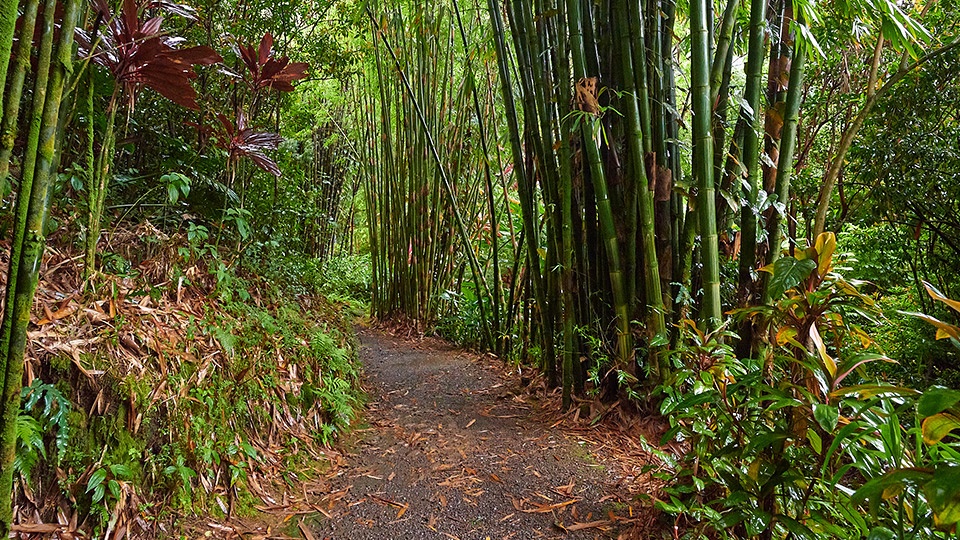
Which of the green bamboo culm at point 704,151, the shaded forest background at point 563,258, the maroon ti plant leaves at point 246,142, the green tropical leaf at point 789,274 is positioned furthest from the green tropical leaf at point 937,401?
the maroon ti plant leaves at point 246,142

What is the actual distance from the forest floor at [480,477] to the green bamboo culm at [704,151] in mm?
588

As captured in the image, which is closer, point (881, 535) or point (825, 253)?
point (881, 535)

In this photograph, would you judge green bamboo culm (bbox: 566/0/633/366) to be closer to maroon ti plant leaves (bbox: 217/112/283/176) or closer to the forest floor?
A: the forest floor

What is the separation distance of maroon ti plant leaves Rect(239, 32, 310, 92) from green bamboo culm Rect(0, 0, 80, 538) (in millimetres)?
1344

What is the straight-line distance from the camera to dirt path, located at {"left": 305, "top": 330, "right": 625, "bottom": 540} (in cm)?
135

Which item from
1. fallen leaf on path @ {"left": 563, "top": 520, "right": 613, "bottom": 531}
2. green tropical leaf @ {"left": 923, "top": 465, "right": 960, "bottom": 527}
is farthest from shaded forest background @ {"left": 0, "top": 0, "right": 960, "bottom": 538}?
fallen leaf on path @ {"left": 563, "top": 520, "right": 613, "bottom": 531}

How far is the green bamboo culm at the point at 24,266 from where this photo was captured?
76cm

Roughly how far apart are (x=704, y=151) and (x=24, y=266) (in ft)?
5.21

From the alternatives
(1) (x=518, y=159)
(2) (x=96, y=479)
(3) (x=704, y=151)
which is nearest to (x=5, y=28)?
(2) (x=96, y=479)

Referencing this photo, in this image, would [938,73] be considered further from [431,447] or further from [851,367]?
[431,447]

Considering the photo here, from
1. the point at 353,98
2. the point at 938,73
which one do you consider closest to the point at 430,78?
the point at 353,98

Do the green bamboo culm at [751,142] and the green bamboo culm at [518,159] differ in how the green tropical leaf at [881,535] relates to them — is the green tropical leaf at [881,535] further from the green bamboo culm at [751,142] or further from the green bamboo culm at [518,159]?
the green bamboo culm at [518,159]

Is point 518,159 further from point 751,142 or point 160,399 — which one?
point 160,399

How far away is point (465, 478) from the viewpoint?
5.20 feet
